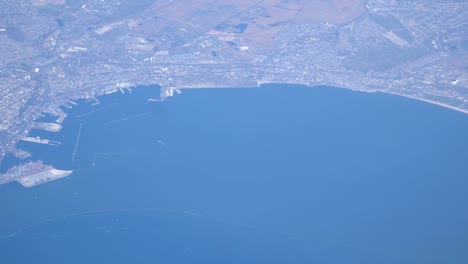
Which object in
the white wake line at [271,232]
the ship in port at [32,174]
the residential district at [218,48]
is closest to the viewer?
the white wake line at [271,232]

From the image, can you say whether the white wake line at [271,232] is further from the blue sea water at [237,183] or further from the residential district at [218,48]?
the residential district at [218,48]

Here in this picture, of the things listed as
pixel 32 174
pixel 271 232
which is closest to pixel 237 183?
pixel 271 232

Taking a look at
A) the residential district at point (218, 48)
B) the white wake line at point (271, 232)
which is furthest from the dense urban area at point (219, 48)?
the white wake line at point (271, 232)

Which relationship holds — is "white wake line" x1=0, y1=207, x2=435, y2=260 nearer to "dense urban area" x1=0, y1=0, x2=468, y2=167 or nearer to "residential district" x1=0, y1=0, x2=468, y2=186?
"residential district" x1=0, y1=0, x2=468, y2=186

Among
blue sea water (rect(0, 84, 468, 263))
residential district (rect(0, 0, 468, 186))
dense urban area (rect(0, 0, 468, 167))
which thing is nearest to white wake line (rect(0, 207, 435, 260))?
blue sea water (rect(0, 84, 468, 263))

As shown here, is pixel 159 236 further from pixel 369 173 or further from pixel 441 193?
pixel 441 193
